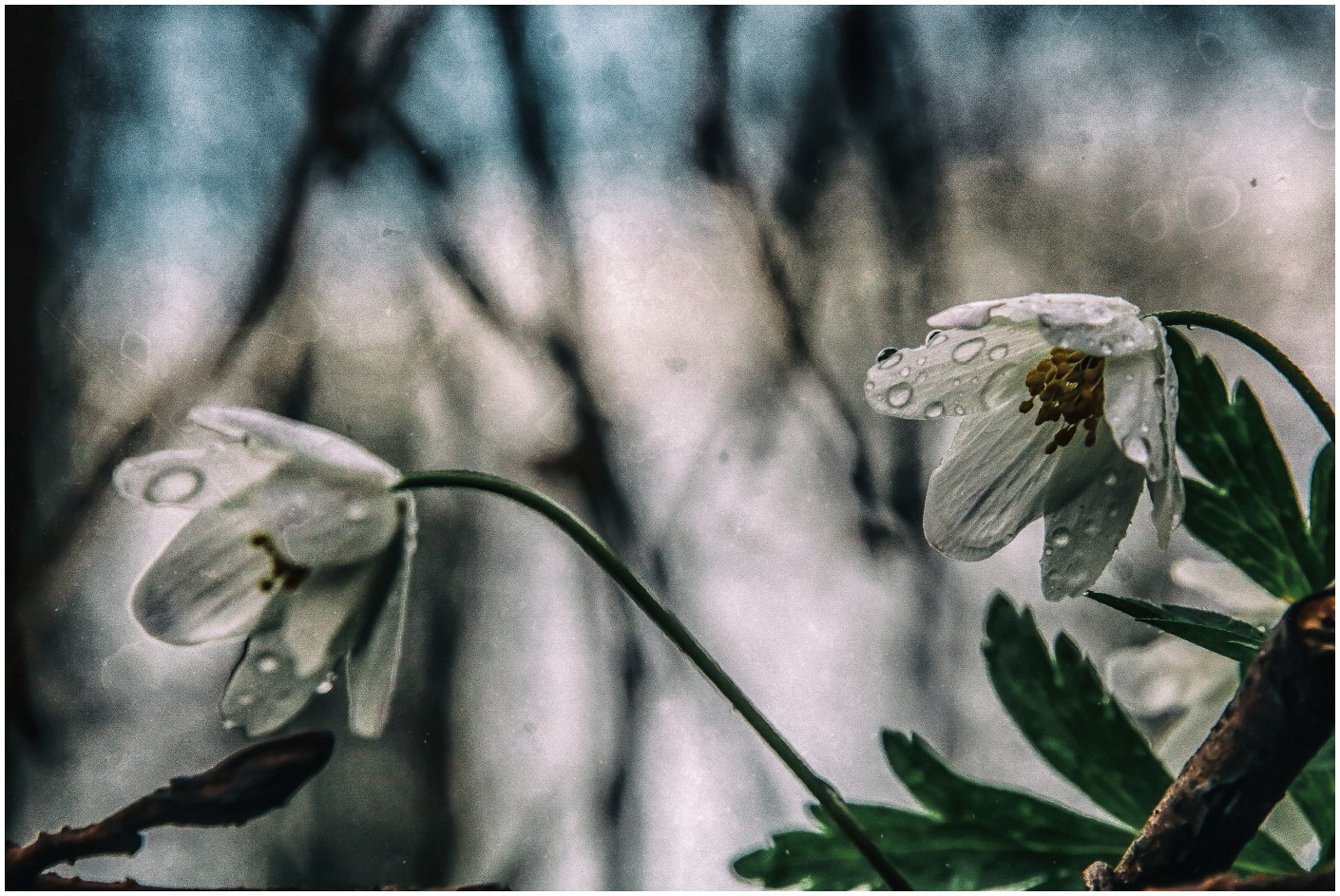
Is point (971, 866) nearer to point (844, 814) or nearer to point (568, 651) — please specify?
point (844, 814)

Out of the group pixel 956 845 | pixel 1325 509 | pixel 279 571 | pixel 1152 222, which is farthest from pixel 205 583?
pixel 1152 222

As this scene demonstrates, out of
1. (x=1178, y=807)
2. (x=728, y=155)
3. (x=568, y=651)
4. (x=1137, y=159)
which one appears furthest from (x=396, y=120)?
(x=1178, y=807)

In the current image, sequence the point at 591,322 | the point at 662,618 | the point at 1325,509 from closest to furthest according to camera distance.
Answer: the point at 662,618
the point at 1325,509
the point at 591,322

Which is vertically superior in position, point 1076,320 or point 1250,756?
point 1076,320

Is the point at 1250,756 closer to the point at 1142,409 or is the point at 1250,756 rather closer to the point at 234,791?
the point at 1142,409

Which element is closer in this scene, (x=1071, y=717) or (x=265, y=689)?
(x=265, y=689)

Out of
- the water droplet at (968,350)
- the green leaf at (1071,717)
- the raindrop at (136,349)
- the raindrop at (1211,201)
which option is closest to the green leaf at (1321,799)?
the green leaf at (1071,717)
